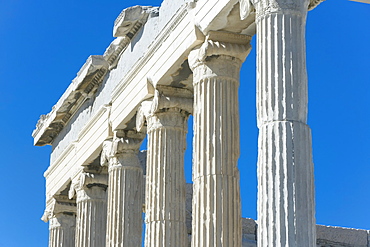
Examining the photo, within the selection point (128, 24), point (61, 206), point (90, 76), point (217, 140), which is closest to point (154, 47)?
point (128, 24)

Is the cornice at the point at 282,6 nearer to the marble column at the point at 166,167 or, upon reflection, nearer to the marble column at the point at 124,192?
the marble column at the point at 166,167

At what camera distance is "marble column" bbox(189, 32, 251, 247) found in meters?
19.3

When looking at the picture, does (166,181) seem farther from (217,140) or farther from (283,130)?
(283,130)

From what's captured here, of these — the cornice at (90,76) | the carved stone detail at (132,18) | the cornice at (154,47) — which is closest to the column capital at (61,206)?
the cornice at (90,76)

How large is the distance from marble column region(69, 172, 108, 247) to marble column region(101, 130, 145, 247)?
2622 millimetres

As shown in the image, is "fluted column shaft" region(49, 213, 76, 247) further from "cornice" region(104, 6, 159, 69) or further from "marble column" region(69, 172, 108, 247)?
"cornice" region(104, 6, 159, 69)

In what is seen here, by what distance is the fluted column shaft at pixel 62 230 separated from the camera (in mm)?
32531

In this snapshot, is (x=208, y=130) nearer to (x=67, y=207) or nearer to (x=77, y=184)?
(x=77, y=184)

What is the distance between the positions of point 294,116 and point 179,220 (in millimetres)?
6966

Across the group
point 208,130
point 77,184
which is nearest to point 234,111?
point 208,130

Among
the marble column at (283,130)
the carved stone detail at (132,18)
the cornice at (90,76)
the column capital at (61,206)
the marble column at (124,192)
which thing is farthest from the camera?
the column capital at (61,206)

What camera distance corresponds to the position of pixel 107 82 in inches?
1100

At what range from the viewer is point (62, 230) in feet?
107

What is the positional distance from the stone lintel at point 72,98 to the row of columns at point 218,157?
2.65 metres
